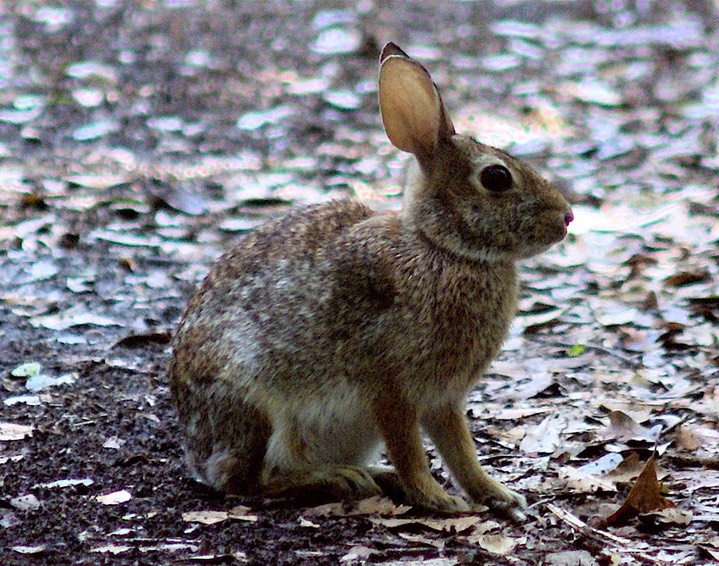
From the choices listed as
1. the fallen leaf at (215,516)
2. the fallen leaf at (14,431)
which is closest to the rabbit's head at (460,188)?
the fallen leaf at (215,516)

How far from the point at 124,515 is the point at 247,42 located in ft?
35.5

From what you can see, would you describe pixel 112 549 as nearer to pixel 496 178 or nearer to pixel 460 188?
pixel 460 188

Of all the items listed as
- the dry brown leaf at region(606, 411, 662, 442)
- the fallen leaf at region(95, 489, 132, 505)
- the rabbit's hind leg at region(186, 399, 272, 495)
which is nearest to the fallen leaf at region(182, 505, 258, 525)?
the rabbit's hind leg at region(186, 399, 272, 495)

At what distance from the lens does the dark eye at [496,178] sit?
532 cm

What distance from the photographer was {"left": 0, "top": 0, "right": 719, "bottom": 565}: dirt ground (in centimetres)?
514

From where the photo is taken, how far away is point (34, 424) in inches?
247

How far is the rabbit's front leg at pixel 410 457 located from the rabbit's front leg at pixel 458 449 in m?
0.14

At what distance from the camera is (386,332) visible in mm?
5227

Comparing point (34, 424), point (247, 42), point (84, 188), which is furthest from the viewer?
point (247, 42)

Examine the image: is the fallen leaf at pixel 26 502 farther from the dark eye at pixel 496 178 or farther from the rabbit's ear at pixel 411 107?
the dark eye at pixel 496 178

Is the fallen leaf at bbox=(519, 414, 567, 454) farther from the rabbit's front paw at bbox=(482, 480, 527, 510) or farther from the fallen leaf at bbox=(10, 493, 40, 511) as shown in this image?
the fallen leaf at bbox=(10, 493, 40, 511)

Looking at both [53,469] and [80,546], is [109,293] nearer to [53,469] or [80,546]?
[53,469]

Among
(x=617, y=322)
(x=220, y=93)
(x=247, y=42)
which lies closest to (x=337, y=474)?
(x=617, y=322)

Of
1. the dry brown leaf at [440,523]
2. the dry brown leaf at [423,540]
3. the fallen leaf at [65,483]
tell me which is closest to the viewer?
the dry brown leaf at [423,540]
